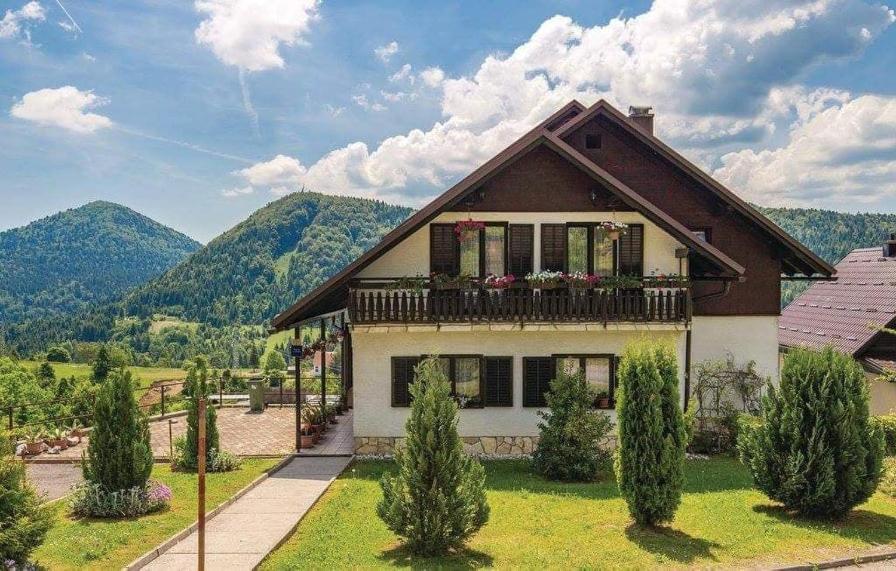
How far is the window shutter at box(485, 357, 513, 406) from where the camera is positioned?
56.3 ft

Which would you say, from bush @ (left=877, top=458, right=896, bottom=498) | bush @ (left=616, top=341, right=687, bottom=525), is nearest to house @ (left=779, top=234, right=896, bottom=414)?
bush @ (left=877, top=458, right=896, bottom=498)

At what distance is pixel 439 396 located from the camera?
9781mm

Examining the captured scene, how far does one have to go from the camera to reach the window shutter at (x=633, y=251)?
1788cm

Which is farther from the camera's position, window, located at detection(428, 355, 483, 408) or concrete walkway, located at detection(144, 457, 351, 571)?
window, located at detection(428, 355, 483, 408)

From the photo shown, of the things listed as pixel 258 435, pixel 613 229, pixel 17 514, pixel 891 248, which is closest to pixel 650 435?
pixel 613 229

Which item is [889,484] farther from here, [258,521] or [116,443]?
[116,443]

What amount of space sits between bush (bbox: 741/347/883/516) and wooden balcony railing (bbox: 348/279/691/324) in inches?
207

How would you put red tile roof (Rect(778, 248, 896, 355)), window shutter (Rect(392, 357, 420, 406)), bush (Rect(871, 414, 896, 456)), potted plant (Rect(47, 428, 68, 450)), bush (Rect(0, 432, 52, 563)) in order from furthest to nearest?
red tile roof (Rect(778, 248, 896, 355))
potted plant (Rect(47, 428, 68, 450))
window shutter (Rect(392, 357, 420, 406))
bush (Rect(871, 414, 896, 456))
bush (Rect(0, 432, 52, 563))

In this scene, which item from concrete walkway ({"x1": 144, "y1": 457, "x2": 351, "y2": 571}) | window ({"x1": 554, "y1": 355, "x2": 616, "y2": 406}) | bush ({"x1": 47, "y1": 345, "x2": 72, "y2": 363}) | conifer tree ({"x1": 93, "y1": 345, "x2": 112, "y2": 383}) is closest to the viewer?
concrete walkway ({"x1": 144, "y1": 457, "x2": 351, "y2": 571})

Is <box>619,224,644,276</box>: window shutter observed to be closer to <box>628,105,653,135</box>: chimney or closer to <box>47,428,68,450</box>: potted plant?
<box>628,105,653,135</box>: chimney

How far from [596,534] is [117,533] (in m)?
7.90

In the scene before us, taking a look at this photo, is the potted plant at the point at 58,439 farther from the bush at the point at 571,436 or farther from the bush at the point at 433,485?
the bush at the point at 571,436

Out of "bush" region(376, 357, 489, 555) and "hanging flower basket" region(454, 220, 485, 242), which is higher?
"hanging flower basket" region(454, 220, 485, 242)

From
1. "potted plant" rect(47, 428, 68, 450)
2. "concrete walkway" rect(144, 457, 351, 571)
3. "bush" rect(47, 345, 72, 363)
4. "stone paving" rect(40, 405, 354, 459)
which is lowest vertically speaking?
"bush" rect(47, 345, 72, 363)
